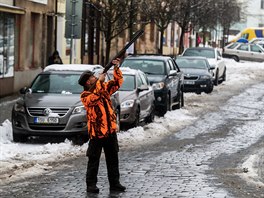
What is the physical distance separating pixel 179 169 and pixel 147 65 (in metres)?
10.4

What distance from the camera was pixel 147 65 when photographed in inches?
867

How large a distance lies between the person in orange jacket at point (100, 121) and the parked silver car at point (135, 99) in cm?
680

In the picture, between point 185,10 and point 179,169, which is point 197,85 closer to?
point 185,10

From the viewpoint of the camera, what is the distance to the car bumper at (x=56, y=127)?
567 inches

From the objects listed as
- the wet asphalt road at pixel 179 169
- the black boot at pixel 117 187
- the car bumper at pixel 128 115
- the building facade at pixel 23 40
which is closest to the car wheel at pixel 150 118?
the wet asphalt road at pixel 179 169

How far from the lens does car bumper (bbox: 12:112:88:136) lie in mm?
14398

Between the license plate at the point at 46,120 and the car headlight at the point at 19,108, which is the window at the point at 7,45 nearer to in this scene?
the car headlight at the point at 19,108

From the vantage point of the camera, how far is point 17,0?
25.4 meters

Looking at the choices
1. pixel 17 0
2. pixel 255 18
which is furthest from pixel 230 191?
pixel 255 18

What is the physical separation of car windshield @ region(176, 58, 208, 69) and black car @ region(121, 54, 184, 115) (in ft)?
18.9

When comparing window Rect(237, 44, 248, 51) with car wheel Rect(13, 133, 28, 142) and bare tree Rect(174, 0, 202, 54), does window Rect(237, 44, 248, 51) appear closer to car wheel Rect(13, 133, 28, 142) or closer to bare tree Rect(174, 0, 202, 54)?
bare tree Rect(174, 0, 202, 54)

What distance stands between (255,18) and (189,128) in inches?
3320

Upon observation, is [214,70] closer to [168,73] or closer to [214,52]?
[214,52]

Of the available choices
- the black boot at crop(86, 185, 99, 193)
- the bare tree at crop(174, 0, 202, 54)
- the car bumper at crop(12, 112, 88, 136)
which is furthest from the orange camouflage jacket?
the bare tree at crop(174, 0, 202, 54)
